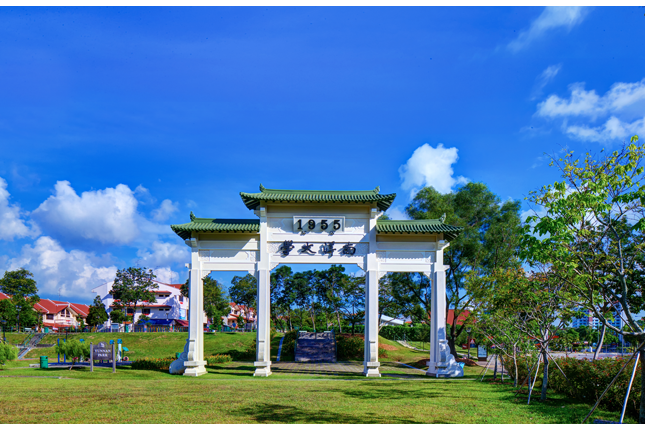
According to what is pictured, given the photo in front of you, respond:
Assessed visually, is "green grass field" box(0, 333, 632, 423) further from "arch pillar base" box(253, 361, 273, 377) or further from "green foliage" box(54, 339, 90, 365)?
"green foliage" box(54, 339, 90, 365)

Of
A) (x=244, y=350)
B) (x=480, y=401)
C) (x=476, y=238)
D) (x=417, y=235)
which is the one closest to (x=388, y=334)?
(x=244, y=350)

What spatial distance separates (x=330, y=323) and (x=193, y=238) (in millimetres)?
27718

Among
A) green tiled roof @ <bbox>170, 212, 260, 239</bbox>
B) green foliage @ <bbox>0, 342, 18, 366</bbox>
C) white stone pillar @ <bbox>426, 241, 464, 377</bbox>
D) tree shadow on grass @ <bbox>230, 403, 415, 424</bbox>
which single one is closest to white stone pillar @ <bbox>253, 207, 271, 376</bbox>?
green tiled roof @ <bbox>170, 212, 260, 239</bbox>

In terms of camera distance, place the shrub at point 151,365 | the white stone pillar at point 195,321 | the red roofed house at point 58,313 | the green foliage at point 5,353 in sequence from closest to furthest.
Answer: the white stone pillar at point 195,321 → the shrub at point 151,365 → the green foliage at point 5,353 → the red roofed house at point 58,313

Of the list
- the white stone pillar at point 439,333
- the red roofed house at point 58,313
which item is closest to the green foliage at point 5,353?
the white stone pillar at point 439,333

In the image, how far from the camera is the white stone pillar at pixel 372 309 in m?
16.3

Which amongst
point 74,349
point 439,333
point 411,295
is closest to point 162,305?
point 74,349

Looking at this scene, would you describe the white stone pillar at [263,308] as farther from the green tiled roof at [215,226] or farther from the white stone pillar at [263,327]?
the green tiled roof at [215,226]

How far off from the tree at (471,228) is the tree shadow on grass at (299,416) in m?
13.9

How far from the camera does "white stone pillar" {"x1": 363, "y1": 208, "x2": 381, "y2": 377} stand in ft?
53.4

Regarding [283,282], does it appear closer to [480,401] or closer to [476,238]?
[476,238]

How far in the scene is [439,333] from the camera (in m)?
16.5

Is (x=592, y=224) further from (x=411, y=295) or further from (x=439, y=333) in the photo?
(x=411, y=295)

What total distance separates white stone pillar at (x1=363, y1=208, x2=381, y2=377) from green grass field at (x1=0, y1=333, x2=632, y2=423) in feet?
4.29
